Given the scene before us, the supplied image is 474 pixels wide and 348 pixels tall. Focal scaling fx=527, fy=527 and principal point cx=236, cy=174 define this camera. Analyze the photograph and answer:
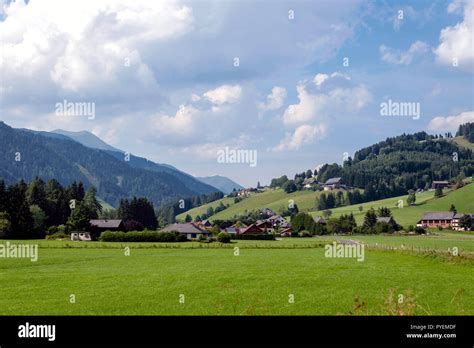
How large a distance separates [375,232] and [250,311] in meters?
163

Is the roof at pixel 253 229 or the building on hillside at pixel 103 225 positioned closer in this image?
the building on hillside at pixel 103 225

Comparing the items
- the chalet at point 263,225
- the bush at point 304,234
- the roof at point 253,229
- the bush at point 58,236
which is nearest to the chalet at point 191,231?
the roof at point 253,229

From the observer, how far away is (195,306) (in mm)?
27391

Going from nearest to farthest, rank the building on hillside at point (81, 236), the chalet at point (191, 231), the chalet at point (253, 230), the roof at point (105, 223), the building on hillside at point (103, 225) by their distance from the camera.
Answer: the building on hillside at point (81, 236), the building on hillside at point (103, 225), the roof at point (105, 223), the chalet at point (191, 231), the chalet at point (253, 230)

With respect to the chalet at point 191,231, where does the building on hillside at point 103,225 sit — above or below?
above

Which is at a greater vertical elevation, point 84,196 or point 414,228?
point 84,196

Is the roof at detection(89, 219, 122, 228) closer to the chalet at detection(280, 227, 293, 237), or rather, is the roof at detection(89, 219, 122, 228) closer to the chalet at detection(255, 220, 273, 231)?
the chalet at detection(255, 220, 273, 231)

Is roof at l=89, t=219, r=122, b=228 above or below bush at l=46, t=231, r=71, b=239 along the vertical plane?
above

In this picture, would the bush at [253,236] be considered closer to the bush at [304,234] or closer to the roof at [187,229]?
the roof at [187,229]

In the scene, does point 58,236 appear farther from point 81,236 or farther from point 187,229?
point 187,229

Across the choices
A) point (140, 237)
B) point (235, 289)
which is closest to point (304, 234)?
point (140, 237)

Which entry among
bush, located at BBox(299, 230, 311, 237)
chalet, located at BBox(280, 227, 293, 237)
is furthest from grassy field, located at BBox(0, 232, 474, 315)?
chalet, located at BBox(280, 227, 293, 237)
